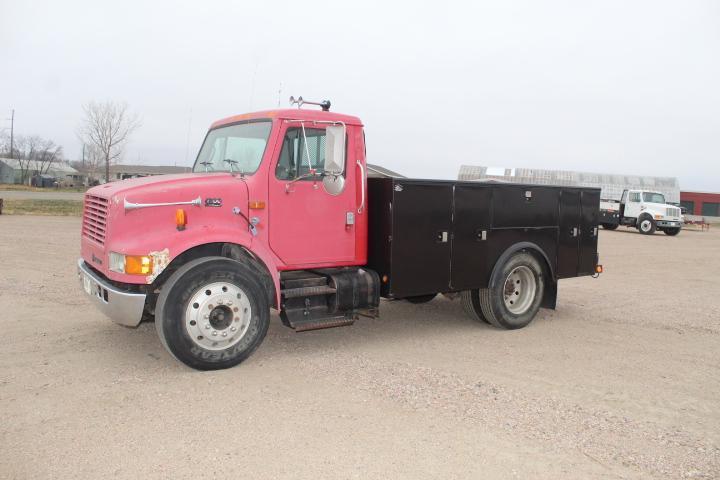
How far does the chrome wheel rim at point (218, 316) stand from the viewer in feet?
16.7

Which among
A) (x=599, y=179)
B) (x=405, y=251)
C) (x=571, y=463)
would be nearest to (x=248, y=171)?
(x=405, y=251)

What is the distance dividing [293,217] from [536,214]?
11.0ft

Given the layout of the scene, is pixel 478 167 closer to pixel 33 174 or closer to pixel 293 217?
pixel 293 217

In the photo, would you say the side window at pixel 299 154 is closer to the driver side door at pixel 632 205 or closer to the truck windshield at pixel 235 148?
the truck windshield at pixel 235 148

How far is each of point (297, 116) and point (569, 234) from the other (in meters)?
4.16

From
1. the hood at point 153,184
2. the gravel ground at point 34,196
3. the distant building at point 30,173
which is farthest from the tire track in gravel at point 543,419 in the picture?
the distant building at point 30,173

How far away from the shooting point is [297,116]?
5.77 metres

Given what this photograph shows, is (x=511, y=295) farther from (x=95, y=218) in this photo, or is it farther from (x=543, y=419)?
(x=95, y=218)

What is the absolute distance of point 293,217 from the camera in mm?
5758

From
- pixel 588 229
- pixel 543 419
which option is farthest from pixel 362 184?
pixel 588 229

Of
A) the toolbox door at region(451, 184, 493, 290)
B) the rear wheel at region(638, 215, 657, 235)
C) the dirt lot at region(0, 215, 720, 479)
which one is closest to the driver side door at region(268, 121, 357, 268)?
the dirt lot at region(0, 215, 720, 479)

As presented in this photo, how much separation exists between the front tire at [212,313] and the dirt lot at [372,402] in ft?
0.73

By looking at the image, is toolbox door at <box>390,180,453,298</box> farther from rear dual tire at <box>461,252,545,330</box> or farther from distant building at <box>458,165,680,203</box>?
distant building at <box>458,165,680,203</box>

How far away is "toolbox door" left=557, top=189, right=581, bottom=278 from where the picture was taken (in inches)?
305
